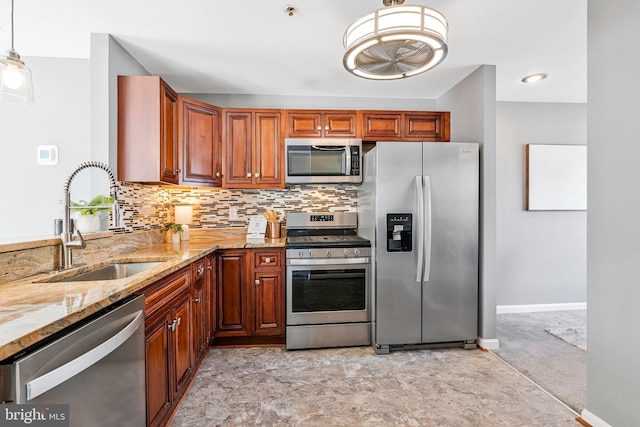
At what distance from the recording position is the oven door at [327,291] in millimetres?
2758

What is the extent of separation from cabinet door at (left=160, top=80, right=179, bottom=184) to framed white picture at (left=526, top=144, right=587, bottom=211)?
385 cm

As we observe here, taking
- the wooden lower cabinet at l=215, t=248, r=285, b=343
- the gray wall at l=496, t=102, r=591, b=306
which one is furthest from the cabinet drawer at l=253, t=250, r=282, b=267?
the gray wall at l=496, t=102, r=591, b=306

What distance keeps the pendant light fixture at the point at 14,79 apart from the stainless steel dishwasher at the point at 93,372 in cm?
123

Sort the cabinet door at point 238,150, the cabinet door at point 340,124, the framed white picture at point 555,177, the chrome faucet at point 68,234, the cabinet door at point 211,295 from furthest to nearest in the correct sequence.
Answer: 1. the framed white picture at point 555,177
2. the cabinet door at point 340,124
3. the cabinet door at point 238,150
4. the cabinet door at point 211,295
5. the chrome faucet at point 68,234

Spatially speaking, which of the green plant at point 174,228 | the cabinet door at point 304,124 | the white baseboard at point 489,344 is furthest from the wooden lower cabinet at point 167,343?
the white baseboard at point 489,344

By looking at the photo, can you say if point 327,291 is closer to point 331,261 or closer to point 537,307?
point 331,261

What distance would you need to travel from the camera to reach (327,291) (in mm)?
2775

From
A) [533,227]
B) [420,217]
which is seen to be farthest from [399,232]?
[533,227]

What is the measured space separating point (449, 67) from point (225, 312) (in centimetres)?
303

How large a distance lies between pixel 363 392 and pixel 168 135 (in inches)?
98.1

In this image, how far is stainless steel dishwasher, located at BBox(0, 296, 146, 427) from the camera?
0.76 metres

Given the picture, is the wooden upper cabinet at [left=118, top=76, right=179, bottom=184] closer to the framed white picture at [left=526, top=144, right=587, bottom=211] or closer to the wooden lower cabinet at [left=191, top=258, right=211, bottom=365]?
the wooden lower cabinet at [left=191, top=258, right=211, bottom=365]

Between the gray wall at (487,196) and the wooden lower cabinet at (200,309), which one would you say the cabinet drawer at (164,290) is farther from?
the gray wall at (487,196)

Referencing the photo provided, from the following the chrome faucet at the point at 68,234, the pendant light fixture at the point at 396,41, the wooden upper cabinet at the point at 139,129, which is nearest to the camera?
the pendant light fixture at the point at 396,41
